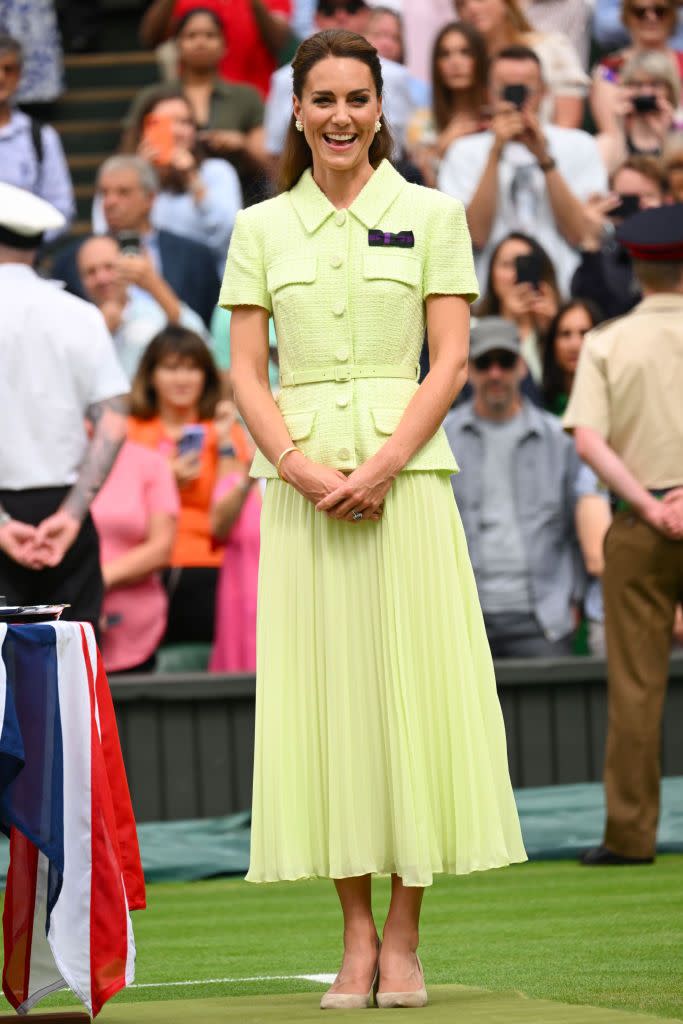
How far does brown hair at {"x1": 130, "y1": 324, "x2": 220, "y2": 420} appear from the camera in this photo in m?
11.0

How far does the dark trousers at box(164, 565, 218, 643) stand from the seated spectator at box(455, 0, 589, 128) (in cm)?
417

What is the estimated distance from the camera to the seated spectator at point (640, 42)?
1367 cm

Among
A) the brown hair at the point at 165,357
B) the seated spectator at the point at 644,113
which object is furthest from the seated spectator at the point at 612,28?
the brown hair at the point at 165,357

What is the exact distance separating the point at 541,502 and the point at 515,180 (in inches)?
108

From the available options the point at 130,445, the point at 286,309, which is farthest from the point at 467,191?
the point at 286,309

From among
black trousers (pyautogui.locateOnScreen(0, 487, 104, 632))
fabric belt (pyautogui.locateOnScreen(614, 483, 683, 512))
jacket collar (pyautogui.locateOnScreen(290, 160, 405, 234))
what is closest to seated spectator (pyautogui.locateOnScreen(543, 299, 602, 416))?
fabric belt (pyautogui.locateOnScreen(614, 483, 683, 512))

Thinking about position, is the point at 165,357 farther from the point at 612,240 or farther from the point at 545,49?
the point at 545,49

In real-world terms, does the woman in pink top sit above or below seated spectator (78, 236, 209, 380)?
below

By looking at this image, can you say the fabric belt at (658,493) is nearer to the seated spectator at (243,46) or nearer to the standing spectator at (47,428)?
the standing spectator at (47,428)

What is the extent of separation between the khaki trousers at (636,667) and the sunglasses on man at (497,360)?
2345mm

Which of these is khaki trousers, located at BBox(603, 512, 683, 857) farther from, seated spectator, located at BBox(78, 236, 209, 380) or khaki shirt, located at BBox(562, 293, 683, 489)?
seated spectator, located at BBox(78, 236, 209, 380)

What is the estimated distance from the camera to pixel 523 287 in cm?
1184

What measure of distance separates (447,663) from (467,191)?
7.77m

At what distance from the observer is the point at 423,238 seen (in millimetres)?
5348
